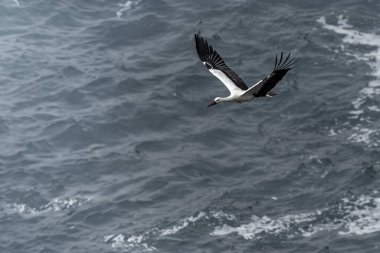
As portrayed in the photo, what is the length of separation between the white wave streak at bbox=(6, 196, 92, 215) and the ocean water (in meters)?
0.09

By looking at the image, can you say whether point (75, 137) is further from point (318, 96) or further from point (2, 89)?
point (318, 96)

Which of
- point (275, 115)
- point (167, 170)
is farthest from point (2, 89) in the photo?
point (275, 115)

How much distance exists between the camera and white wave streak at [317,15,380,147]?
6562 centimetres

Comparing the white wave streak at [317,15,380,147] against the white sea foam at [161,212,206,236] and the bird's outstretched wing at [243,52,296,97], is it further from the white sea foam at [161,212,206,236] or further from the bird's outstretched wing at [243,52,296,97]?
the bird's outstretched wing at [243,52,296,97]

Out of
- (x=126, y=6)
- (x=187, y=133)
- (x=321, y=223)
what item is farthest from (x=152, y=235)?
(x=126, y=6)

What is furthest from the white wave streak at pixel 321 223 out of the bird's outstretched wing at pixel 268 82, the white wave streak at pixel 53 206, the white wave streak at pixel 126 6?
the white wave streak at pixel 126 6

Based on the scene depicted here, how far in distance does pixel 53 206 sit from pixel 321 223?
670 inches

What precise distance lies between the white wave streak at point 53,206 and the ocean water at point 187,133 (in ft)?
0.28

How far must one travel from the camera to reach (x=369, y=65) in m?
71.9

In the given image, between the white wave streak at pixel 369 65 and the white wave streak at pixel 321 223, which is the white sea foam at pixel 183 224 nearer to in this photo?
the white wave streak at pixel 321 223

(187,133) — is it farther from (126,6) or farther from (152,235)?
(126,6)

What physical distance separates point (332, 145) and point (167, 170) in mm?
11000

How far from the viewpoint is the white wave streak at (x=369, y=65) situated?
65625 mm

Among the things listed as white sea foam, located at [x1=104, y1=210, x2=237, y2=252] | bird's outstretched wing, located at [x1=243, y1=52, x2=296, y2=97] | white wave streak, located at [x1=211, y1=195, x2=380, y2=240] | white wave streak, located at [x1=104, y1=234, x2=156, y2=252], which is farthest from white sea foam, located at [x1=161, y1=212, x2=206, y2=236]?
bird's outstretched wing, located at [x1=243, y1=52, x2=296, y2=97]
